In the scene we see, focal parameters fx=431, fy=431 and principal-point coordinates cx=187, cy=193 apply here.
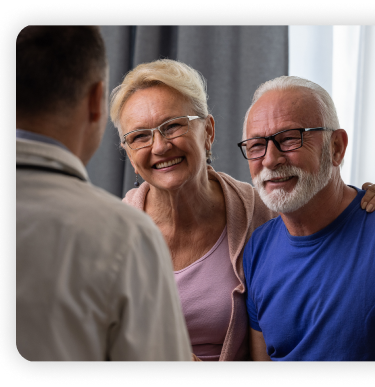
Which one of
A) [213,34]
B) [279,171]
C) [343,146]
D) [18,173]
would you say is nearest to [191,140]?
[279,171]

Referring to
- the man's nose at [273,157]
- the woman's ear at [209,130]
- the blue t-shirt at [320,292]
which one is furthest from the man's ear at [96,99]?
the woman's ear at [209,130]

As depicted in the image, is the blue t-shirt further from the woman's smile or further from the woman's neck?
the woman's smile

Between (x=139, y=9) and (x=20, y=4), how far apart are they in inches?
10.3

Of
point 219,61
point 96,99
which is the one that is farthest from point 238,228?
point 219,61

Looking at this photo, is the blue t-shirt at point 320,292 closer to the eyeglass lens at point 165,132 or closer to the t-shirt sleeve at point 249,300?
the t-shirt sleeve at point 249,300

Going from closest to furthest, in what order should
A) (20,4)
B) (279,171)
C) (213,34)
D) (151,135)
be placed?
(20,4) → (279,171) → (151,135) → (213,34)

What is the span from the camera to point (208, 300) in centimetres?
134

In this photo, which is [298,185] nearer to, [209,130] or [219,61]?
[209,130]

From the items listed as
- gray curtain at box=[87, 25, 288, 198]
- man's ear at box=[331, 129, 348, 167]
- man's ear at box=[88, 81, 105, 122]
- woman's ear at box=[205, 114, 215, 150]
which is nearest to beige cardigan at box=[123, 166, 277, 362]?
woman's ear at box=[205, 114, 215, 150]

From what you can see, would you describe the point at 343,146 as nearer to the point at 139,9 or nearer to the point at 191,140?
the point at 191,140

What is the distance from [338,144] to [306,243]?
322 mm

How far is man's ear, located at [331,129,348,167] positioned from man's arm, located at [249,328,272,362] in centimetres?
56

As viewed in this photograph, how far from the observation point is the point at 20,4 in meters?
0.87

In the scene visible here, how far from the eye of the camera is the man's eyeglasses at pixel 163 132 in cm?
139
